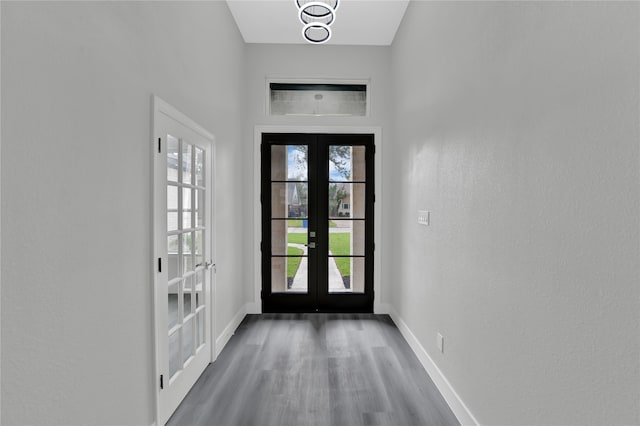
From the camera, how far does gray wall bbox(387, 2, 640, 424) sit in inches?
40.0

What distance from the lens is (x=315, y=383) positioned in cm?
248

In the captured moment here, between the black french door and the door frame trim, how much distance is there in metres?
0.05

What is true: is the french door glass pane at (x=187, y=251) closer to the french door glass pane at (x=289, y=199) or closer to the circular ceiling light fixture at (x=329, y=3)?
the french door glass pane at (x=289, y=199)

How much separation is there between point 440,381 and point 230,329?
6.58ft

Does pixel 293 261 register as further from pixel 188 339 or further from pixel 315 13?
pixel 315 13

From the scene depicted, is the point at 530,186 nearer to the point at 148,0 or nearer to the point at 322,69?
the point at 148,0

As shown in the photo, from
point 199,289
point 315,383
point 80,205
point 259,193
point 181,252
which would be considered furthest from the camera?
point 259,193

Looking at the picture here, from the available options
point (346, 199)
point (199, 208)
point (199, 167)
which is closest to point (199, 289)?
point (199, 208)

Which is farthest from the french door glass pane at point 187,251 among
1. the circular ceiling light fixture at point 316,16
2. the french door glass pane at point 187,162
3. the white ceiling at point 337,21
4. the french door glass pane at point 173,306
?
the white ceiling at point 337,21

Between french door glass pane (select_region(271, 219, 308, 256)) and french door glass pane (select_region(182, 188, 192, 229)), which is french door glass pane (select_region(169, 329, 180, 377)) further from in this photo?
french door glass pane (select_region(271, 219, 308, 256))

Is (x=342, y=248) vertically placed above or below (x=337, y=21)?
below

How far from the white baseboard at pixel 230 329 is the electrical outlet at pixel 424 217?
2.05 meters

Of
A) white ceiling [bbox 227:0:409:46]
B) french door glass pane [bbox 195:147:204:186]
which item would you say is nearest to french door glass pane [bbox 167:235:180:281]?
french door glass pane [bbox 195:147:204:186]

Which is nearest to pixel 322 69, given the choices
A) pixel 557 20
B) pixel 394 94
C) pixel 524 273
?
pixel 394 94
